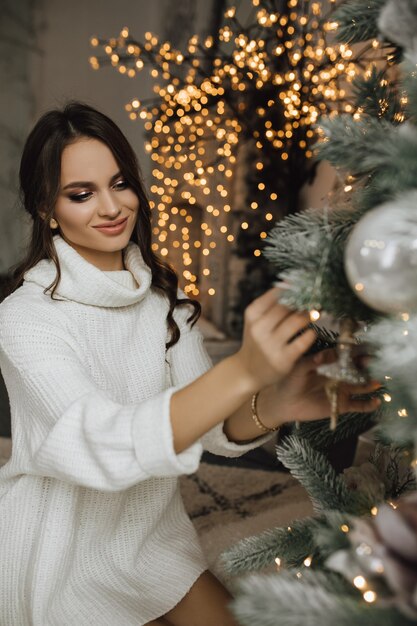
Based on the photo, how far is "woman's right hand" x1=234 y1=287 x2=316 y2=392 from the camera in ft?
2.27

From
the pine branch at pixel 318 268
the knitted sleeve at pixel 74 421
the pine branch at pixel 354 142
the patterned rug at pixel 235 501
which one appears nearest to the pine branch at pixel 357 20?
the pine branch at pixel 354 142

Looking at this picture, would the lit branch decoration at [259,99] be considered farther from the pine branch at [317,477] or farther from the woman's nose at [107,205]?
the pine branch at [317,477]

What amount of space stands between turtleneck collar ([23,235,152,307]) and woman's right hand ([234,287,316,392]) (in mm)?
499

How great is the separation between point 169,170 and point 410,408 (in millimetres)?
4204

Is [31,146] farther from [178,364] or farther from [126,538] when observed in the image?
[126,538]

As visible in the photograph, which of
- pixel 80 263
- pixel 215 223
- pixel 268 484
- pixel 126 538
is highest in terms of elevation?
pixel 80 263

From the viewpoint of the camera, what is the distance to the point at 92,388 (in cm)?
92

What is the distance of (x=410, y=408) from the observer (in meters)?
0.58

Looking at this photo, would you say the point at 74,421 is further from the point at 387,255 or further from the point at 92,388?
the point at 387,255

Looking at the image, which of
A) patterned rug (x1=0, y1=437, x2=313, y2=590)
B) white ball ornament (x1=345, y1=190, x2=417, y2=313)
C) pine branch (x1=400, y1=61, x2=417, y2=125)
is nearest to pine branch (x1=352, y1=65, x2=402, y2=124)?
pine branch (x1=400, y1=61, x2=417, y2=125)

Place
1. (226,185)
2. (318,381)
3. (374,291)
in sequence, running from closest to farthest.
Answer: (374,291) < (318,381) < (226,185)

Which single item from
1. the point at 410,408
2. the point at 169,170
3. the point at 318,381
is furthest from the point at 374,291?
the point at 169,170

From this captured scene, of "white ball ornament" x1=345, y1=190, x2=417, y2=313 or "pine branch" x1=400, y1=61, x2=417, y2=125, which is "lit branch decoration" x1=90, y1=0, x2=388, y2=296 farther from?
"white ball ornament" x1=345, y1=190, x2=417, y2=313

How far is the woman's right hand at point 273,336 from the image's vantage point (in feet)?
2.27
